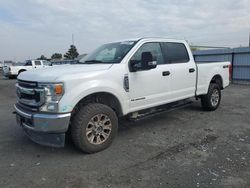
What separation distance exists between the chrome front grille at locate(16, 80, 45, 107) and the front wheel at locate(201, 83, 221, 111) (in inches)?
180

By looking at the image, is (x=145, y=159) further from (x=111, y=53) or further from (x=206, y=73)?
(x=206, y=73)

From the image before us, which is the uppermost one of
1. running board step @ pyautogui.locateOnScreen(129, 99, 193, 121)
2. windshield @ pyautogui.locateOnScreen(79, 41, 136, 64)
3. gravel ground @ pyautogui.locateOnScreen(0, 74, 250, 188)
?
windshield @ pyautogui.locateOnScreen(79, 41, 136, 64)

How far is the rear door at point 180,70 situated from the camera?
527 centimetres

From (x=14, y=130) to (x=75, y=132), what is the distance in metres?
2.37

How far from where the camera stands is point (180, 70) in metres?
5.41

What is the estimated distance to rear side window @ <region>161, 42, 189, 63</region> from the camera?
527 centimetres

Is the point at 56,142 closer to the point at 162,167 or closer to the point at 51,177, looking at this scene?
the point at 51,177

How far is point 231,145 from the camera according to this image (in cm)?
421

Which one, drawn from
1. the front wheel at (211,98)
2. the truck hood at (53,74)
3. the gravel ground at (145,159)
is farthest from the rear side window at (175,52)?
the truck hood at (53,74)

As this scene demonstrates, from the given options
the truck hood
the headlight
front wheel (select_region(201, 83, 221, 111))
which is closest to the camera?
the headlight

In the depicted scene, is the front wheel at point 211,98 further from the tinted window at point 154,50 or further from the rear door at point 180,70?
the tinted window at point 154,50

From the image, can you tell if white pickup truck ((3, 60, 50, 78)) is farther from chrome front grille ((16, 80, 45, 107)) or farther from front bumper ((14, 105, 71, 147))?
front bumper ((14, 105, 71, 147))

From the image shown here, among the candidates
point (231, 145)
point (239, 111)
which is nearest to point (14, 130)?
point (231, 145)

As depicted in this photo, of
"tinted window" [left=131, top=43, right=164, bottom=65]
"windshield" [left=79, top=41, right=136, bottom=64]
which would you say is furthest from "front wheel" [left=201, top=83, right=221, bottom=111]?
"windshield" [left=79, top=41, right=136, bottom=64]
